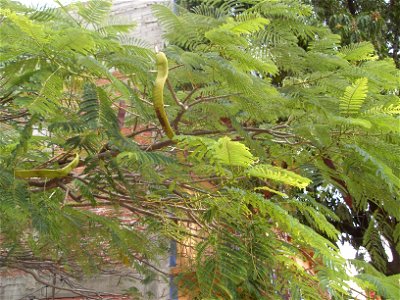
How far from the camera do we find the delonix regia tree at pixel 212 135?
312 centimetres

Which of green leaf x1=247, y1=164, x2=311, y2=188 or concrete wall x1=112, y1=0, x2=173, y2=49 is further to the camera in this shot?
concrete wall x1=112, y1=0, x2=173, y2=49

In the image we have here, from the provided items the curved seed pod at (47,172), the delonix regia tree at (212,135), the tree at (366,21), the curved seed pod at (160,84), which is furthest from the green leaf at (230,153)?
the tree at (366,21)

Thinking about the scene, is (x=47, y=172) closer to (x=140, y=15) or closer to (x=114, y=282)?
(x=114, y=282)

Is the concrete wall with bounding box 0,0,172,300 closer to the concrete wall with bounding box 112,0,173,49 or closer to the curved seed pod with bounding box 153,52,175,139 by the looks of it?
the concrete wall with bounding box 112,0,173,49

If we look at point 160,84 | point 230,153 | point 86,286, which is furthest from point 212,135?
point 86,286

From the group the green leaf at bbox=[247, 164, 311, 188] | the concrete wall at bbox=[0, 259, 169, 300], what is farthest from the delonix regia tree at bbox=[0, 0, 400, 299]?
the concrete wall at bbox=[0, 259, 169, 300]

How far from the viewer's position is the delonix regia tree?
312 centimetres

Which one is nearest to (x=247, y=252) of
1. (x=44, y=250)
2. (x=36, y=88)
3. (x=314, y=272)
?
(x=314, y=272)

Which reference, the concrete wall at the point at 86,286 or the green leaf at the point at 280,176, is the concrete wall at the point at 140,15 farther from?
the green leaf at the point at 280,176

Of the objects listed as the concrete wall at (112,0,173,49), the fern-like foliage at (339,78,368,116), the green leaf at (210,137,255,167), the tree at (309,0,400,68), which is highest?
the tree at (309,0,400,68)

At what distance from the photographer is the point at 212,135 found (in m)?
4.34

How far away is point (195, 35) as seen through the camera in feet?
12.1

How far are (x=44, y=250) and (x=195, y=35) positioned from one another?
2553 millimetres

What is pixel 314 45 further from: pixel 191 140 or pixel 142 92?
pixel 191 140
